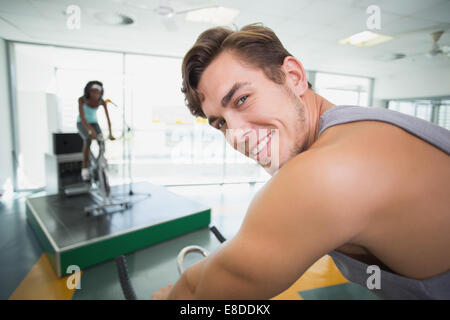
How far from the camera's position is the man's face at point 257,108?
0.72 metres

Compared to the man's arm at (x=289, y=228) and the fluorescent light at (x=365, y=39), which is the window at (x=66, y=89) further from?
the man's arm at (x=289, y=228)

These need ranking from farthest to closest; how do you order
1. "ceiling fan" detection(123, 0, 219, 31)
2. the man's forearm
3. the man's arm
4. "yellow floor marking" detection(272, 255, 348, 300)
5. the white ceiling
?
the white ceiling
"ceiling fan" detection(123, 0, 219, 31)
"yellow floor marking" detection(272, 255, 348, 300)
the man's forearm
the man's arm

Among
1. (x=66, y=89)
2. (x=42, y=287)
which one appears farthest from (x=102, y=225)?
(x=66, y=89)

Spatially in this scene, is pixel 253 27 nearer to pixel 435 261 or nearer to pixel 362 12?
pixel 435 261

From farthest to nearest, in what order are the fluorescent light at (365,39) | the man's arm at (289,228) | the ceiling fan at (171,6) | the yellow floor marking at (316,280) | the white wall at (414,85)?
1. the white wall at (414,85)
2. the fluorescent light at (365,39)
3. the ceiling fan at (171,6)
4. the yellow floor marking at (316,280)
5. the man's arm at (289,228)

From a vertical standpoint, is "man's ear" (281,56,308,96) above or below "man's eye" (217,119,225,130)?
above

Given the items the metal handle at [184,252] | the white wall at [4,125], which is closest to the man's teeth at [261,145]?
the metal handle at [184,252]

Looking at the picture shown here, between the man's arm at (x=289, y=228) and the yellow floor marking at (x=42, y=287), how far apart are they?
7.62 feet

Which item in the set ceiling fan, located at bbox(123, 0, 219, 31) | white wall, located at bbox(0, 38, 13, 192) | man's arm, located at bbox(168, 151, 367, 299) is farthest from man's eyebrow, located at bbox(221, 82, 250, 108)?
white wall, located at bbox(0, 38, 13, 192)

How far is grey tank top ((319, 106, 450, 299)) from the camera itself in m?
0.47

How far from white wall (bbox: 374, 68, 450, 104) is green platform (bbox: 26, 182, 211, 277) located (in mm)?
6929

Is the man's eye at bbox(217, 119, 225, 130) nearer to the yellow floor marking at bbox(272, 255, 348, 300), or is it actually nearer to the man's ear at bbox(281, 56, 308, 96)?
the man's ear at bbox(281, 56, 308, 96)

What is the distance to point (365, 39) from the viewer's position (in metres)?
4.50
